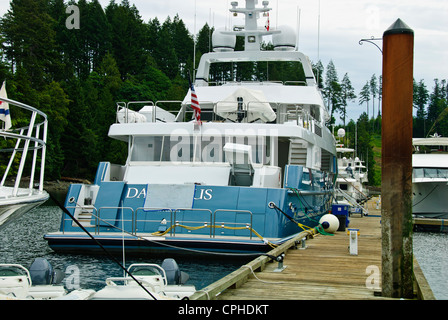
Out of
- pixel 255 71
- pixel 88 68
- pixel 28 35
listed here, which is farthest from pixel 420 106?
pixel 28 35

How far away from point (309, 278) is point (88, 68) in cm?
Answer: 8303

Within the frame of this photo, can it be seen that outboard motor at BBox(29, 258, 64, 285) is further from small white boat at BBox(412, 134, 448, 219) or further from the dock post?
small white boat at BBox(412, 134, 448, 219)

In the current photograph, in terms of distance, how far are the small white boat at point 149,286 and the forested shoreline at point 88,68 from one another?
1280 inches

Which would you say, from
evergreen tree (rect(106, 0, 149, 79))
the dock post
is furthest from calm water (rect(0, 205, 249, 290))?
evergreen tree (rect(106, 0, 149, 79))

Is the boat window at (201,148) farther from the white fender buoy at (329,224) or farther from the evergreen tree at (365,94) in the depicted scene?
the evergreen tree at (365,94)

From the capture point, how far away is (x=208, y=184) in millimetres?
14031

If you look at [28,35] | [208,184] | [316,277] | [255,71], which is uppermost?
[255,71]

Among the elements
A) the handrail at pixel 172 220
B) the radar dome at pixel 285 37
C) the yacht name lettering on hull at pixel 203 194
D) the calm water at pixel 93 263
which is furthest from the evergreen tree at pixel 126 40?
the yacht name lettering on hull at pixel 203 194

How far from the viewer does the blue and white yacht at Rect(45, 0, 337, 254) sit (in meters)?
12.5

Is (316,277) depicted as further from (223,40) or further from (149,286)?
(223,40)

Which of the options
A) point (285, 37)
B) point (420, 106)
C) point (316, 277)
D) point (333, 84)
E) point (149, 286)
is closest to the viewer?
point (149, 286)

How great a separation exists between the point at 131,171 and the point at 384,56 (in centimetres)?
915
